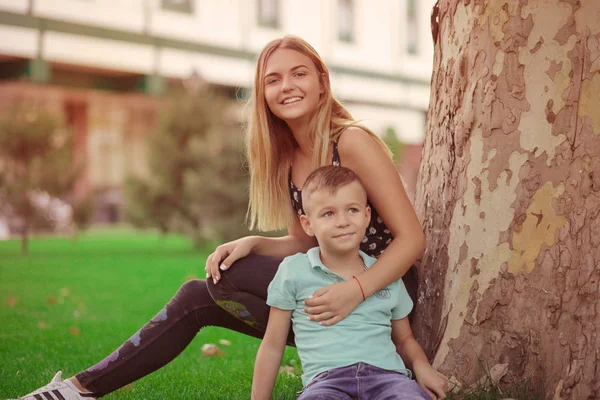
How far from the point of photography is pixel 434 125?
125 inches

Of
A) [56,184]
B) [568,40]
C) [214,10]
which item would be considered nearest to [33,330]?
[568,40]

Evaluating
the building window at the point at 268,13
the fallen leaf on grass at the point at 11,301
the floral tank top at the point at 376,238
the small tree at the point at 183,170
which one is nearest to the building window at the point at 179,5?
the building window at the point at 268,13

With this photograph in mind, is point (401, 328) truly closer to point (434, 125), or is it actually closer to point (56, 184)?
point (434, 125)

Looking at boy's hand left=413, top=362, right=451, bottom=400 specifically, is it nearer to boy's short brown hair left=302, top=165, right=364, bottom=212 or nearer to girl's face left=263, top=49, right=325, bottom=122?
boy's short brown hair left=302, top=165, right=364, bottom=212

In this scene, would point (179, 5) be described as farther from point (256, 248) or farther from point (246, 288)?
point (246, 288)

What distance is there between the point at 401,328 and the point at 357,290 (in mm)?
298

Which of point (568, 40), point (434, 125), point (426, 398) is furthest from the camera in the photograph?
point (434, 125)

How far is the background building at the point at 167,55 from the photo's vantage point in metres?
18.5

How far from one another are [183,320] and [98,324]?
2944 mm

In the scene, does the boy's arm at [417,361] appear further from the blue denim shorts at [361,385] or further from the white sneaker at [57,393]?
the white sneaker at [57,393]

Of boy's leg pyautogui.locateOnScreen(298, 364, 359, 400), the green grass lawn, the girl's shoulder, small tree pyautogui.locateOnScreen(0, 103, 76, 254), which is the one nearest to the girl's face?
the girl's shoulder

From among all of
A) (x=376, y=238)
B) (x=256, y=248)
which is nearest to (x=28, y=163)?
(x=256, y=248)

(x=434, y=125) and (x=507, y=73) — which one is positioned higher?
(x=507, y=73)

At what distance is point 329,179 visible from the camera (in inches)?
105
